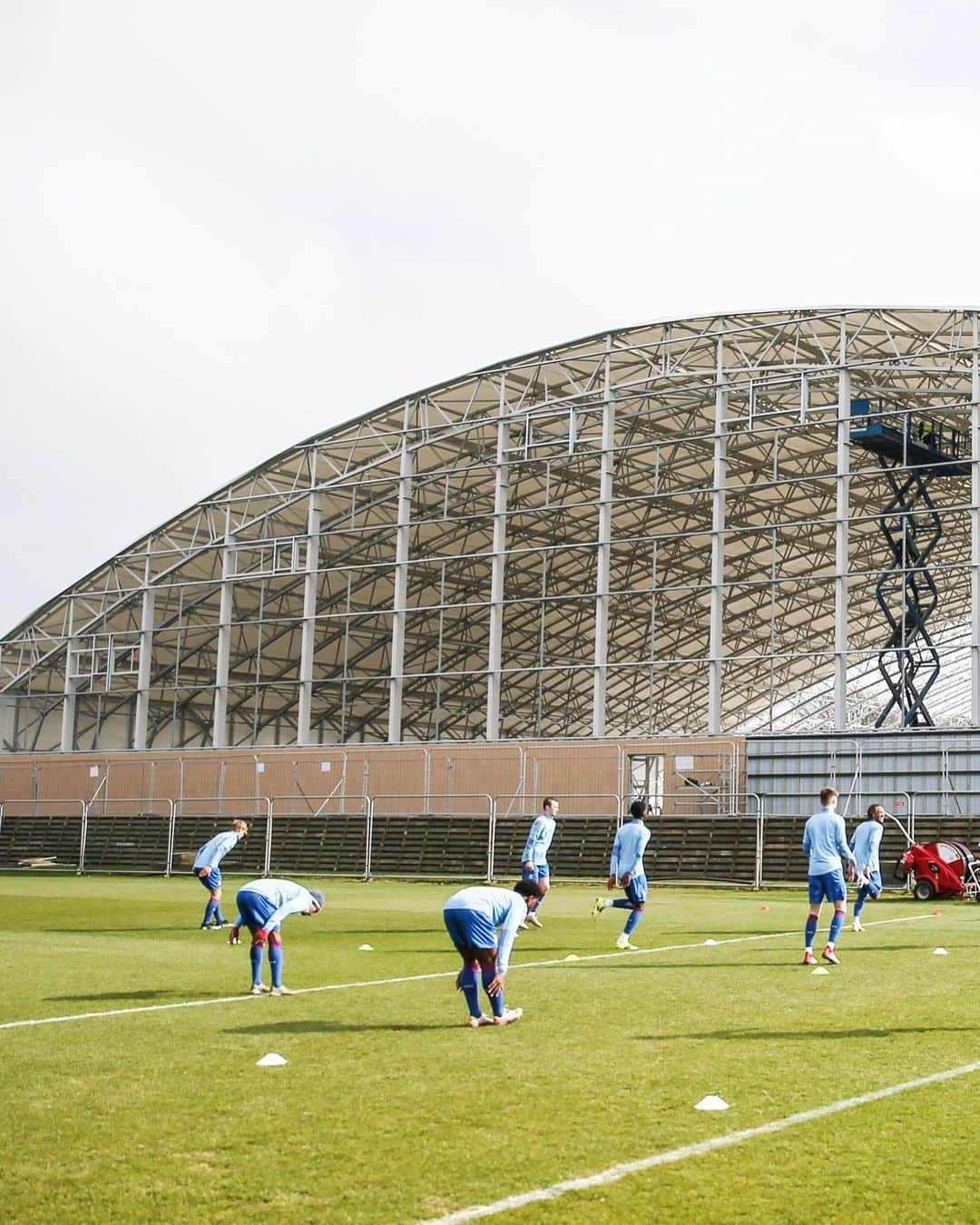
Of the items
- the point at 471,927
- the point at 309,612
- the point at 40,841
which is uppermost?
the point at 309,612

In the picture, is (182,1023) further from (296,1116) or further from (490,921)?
(296,1116)

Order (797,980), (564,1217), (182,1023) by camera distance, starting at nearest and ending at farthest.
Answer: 1. (564,1217)
2. (182,1023)
3. (797,980)

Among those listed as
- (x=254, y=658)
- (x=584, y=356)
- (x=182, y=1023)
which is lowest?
(x=182, y=1023)

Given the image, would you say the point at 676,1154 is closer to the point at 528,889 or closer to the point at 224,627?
the point at 528,889

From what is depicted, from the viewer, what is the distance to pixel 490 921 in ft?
36.0

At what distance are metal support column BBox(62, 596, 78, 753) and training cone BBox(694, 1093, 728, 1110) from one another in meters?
52.3

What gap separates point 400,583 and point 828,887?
117 feet

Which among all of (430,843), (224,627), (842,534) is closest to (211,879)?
(430,843)

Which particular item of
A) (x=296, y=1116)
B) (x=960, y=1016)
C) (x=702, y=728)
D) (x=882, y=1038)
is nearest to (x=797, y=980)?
(x=960, y=1016)

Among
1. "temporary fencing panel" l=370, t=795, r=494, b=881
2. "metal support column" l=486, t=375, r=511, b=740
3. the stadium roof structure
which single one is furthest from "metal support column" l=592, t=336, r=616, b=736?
"temporary fencing panel" l=370, t=795, r=494, b=881

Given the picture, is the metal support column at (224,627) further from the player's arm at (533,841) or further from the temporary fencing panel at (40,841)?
the player's arm at (533,841)

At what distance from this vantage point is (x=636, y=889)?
736 inches

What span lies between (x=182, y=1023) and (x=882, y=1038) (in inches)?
208

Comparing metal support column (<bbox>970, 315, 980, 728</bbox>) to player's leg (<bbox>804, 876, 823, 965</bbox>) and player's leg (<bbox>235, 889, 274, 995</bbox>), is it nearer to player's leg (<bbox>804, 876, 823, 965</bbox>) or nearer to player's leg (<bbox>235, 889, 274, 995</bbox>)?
player's leg (<bbox>804, 876, 823, 965</bbox>)
